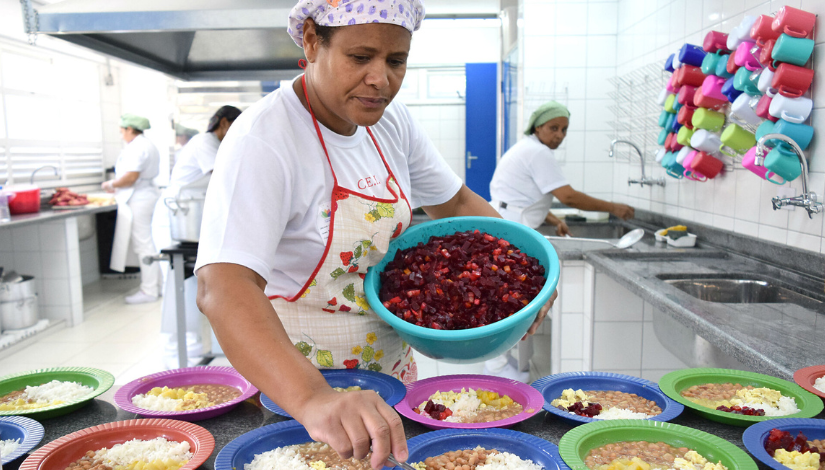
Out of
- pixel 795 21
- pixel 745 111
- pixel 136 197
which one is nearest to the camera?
pixel 795 21

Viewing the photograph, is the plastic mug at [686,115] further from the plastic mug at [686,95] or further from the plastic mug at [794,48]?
the plastic mug at [794,48]

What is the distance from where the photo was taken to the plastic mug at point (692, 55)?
2.87 m

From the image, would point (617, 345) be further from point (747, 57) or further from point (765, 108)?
point (747, 57)

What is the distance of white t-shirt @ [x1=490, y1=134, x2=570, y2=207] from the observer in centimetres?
376

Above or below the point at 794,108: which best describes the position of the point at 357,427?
below

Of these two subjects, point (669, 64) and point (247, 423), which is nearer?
point (247, 423)

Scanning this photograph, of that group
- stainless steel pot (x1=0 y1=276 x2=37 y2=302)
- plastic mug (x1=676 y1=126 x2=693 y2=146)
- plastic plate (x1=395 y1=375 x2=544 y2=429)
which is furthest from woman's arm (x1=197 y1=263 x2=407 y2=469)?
stainless steel pot (x1=0 y1=276 x2=37 y2=302)

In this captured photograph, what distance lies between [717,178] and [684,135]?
26cm

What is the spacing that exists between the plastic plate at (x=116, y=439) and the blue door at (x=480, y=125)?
654cm

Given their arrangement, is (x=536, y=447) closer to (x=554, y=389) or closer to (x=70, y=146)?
(x=554, y=389)

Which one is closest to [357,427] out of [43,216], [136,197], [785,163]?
[785,163]

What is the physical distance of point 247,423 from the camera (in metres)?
1.21

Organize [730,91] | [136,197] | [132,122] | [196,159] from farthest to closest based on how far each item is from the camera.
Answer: [136,197] → [132,122] → [196,159] → [730,91]

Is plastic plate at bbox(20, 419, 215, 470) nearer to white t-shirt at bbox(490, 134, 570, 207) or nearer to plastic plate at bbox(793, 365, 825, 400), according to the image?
plastic plate at bbox(793, 365, 825, 400)
